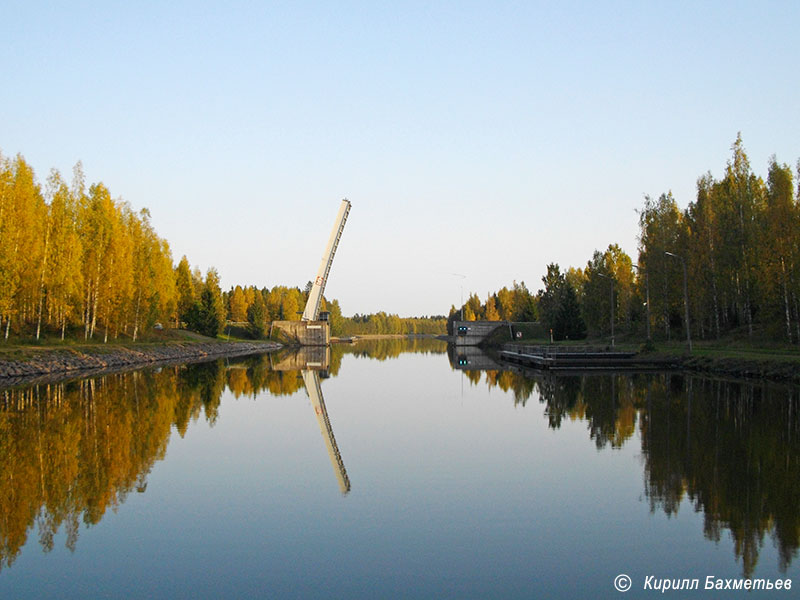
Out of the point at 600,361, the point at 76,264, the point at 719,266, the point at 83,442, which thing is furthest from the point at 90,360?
the point at 719,266

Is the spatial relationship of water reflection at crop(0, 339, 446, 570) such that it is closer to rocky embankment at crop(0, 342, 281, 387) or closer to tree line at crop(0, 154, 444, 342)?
rocky embankment at crop(0, 342, 281, 387)

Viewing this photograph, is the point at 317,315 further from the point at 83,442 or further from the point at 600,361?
→ the point at 83,442

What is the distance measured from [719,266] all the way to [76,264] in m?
41.2

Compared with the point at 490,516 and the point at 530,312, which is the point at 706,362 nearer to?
the point at 490,516

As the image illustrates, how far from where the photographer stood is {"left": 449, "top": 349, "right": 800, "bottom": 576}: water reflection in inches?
340

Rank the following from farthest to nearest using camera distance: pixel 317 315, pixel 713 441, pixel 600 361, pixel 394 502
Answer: pixel 317 315, pixel 600 361, pixel 713 441, pixel 394 502

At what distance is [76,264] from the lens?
42125 millimetres

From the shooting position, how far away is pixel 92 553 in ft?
25.2

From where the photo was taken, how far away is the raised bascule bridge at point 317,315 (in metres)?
74.6

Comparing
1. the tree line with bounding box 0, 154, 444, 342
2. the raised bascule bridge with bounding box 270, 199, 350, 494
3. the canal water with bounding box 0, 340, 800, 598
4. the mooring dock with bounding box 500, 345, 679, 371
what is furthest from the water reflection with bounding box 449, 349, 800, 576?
the tree line with bounding box 0, 154, 444, 342

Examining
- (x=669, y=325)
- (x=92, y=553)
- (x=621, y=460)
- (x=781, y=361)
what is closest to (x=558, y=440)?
(x=621, y=460)

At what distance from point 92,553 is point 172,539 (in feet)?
2.97

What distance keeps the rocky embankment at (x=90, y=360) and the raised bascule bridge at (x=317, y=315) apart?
59.2 feet

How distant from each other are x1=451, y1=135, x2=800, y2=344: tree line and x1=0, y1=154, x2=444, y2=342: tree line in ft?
111
